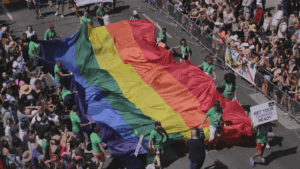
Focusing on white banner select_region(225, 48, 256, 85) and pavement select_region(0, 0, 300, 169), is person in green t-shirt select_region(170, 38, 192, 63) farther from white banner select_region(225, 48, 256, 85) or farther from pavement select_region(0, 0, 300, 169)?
white banner select_region(225, 48, 256, 85)

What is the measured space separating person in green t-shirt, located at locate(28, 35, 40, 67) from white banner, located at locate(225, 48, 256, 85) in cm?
814

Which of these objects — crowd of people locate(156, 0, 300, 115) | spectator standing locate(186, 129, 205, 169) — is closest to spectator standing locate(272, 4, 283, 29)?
crowd of people locate(156, 0, 300, 115)

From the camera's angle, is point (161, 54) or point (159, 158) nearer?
point (159, 158)

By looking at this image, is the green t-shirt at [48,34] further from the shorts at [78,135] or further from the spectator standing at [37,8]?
the shorts at [78,135]

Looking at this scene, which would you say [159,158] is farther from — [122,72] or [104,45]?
[104,45]

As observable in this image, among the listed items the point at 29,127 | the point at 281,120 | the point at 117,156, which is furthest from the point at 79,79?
the point at 281,120

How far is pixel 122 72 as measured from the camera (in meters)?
14.6

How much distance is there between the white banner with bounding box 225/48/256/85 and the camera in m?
15.1

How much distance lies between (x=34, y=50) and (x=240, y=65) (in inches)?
341

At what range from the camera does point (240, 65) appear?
1564 centimetres

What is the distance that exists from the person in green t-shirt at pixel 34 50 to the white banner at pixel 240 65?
26.7 feet

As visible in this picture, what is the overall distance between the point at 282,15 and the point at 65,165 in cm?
1333

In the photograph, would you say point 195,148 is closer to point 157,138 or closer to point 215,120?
point 157,138

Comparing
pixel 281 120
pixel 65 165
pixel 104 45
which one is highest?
pixel 104 45
